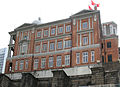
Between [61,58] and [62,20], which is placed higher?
[62,20]

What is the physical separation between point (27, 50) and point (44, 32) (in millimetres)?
6746

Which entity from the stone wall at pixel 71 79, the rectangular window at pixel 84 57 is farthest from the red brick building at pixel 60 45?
the stone wall at pixel 71 79

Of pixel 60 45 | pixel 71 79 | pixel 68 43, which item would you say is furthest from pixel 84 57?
pixel 71 79

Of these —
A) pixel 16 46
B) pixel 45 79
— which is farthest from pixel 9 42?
pixel 45 79

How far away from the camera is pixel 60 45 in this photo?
52625 mm

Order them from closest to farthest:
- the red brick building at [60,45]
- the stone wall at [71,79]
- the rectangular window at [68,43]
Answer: the stone wall at [71,79] < the red brick building at [60,45] < the rectangular window at [68,43]

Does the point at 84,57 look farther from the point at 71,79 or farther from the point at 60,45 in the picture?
the point at 71,79

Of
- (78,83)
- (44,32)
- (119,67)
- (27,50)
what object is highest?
(44,32)

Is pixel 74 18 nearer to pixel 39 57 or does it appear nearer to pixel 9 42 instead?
pixel 39 57

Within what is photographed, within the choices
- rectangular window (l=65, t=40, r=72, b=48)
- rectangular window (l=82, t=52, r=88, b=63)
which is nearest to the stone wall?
rectangular window (l=82, t=52, r=88, b=63)

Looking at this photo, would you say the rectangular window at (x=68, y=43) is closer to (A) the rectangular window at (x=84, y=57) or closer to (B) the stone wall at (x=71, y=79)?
(A) the rectangular window at (x=84, y=57)

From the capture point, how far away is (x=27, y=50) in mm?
56062

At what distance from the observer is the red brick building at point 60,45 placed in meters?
48.0

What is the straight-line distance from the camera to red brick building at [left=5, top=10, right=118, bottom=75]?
48000mm
